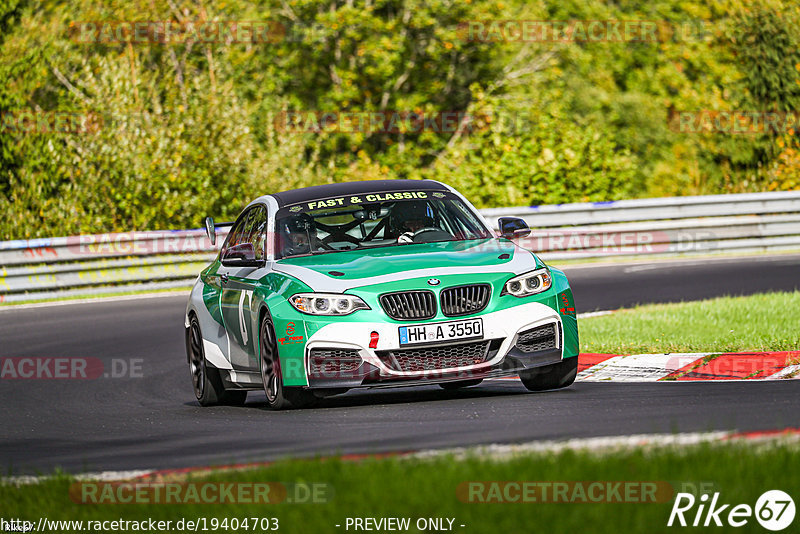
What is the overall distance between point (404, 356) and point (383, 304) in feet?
1.22

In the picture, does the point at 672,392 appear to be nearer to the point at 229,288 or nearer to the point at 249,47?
the point at 229,288

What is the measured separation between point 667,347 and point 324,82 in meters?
31.0

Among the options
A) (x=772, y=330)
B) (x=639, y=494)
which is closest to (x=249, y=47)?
(x=772, y=330)

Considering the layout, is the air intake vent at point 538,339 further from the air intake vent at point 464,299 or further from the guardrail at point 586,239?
the guardrail at point 586,239

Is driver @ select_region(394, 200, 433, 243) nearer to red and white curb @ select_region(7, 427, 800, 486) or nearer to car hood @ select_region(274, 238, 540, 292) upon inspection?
car hood @ select_region(274, 238, 540, 292)

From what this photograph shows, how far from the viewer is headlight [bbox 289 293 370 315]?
8.96 meters

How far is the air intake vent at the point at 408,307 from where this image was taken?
8945mm

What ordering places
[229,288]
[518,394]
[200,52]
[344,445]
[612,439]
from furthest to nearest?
[200,52]
[229,288]
[518,394]
[344,445]
[612,439]

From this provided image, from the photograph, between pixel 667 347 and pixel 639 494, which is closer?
pixel 639 494

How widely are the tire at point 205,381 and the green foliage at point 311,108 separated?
46.3 ft

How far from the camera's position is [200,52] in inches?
1464

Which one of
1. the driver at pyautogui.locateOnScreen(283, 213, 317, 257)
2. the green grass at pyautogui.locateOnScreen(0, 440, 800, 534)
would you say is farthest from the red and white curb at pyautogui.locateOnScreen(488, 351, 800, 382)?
the green grass at pyautogui.locateOnScreen(0, 440, 800, 534)

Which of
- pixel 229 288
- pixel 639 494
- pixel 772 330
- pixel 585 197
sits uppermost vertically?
pixel 639 494

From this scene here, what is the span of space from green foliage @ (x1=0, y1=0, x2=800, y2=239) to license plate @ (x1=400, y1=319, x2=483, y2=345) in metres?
17.0
